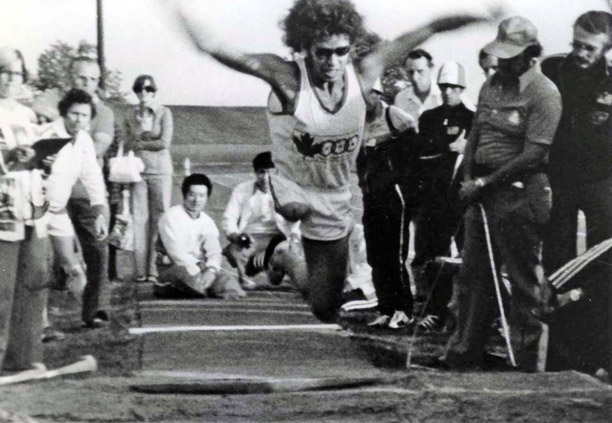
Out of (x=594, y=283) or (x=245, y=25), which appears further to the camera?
(x=594, y=283)

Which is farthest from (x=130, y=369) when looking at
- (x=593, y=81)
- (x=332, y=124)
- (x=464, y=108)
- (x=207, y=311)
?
(x=593, y=81)

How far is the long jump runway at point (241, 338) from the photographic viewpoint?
6.71 meters

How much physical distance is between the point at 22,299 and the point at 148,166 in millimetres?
994

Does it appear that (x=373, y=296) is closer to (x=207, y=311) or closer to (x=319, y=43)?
(x=207, y=311)

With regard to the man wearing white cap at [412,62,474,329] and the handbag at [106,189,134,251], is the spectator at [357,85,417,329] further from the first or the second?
the handbag at [106,189,134,251]

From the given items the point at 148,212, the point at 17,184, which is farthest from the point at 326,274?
the point at 17,184

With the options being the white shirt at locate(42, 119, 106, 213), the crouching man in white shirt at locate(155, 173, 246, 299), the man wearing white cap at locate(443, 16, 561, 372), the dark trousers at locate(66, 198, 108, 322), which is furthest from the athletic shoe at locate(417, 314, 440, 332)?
the white shirt at locate(42, 119, 106, 213)

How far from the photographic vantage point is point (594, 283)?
7.18 m

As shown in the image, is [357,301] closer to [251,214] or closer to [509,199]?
[251,214]

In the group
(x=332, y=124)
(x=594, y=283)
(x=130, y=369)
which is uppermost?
(x=332, y=124)

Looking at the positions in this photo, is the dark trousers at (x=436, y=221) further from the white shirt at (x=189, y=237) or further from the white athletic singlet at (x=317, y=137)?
the white shirt at (x=189, y=237)

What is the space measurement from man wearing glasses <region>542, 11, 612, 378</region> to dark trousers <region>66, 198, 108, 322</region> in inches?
98.6

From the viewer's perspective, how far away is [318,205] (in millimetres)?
6926

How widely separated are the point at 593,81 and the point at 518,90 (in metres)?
0.45
